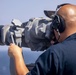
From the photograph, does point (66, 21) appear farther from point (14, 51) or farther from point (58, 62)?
point (14, 51)

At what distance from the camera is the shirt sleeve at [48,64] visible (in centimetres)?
383

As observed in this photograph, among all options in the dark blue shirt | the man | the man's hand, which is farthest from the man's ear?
the dark blue shirt

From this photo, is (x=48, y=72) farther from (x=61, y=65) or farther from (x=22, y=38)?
(x=22, y=38)

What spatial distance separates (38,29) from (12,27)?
811mm

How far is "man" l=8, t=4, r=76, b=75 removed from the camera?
3.85 meters

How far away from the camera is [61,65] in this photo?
12.6ft

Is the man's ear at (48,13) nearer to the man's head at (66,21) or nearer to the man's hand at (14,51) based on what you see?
the man's hand at (14,51)

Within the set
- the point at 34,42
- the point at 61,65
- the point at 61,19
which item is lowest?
the point at 34,42

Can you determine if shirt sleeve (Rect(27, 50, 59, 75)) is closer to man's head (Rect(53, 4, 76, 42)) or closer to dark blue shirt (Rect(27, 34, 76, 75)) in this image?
dark blue shirt (Rect(27, 34, 76, 75))

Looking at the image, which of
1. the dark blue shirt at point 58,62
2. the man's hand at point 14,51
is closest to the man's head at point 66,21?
the dark blue shirt at point 58,62

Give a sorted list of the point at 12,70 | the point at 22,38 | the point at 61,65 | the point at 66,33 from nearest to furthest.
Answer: the point at 61,65, the point at 66,33, the point at 12,70, the point at 22,38

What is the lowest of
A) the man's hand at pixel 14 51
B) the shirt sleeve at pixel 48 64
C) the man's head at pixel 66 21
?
the man's hand at pixel 14 51

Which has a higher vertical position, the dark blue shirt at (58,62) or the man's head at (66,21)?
the man's head at (66,21)

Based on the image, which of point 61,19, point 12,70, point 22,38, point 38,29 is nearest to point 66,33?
point 61,19
